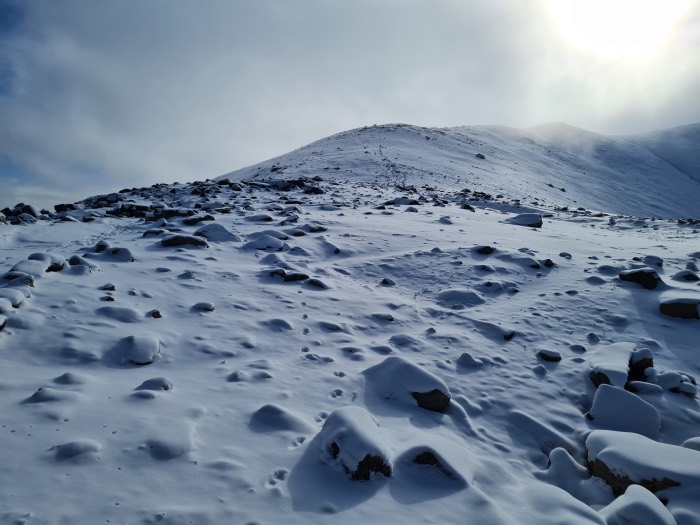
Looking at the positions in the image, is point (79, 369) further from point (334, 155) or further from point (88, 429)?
point (334, 155)

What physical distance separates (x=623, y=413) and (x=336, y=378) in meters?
2.60

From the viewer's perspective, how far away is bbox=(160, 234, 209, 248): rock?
285 inches

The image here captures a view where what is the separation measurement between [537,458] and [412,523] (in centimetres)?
155

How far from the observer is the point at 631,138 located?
67375 mm

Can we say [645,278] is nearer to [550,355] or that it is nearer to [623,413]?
[550,355]

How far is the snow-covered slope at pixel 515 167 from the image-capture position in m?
23.6

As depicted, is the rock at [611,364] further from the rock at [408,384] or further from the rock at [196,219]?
the rock at [196,219]

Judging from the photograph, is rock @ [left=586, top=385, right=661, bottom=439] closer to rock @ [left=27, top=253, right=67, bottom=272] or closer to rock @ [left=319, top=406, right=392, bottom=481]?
rock @ [left=319, top=406, right=392, bottom=481]

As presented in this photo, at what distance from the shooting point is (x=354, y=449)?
265cm

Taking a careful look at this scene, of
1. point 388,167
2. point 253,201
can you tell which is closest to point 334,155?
point 388,167

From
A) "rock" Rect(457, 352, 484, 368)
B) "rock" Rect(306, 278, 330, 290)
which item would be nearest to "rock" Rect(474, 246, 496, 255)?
"rock" Rect(306, 278, 330, 290)

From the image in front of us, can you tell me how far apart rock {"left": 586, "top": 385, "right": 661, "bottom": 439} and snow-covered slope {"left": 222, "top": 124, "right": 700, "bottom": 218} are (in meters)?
17.4

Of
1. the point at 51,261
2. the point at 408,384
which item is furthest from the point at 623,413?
the point at 51,261

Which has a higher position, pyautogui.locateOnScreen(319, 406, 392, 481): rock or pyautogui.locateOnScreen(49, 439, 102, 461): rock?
pyautogui.locateOnScreen(49, 439, 102, 461): rock
